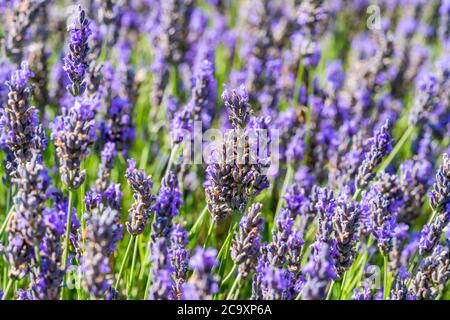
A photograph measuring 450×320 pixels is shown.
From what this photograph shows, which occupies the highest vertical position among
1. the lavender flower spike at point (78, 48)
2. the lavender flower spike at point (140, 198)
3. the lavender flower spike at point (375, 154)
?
the lavender flower spike at point (78, 48)

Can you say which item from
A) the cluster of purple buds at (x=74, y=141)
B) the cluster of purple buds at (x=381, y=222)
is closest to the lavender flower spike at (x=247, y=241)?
the cluster of purple buds at (x=381, y=222)

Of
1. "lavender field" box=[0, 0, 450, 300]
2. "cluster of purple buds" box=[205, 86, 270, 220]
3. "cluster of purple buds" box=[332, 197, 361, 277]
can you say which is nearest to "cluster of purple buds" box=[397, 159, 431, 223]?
"lavender field" box=[0, 0, 450, 300]

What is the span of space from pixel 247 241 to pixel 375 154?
0.70m

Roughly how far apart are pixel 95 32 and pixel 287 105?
1448mm

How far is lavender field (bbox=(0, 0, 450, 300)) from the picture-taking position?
2.02 m

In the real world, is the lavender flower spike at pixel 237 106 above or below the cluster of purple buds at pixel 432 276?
above

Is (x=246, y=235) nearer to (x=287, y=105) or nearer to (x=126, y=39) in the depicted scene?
(x=287, y=105)

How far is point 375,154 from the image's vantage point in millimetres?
2541

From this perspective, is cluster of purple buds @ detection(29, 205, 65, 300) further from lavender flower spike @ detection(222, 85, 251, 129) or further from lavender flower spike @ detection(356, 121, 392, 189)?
lavender flower spike @ detection(356, 121, 392, 189)

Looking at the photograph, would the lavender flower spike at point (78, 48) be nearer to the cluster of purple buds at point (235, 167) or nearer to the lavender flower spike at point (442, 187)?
the cluster of purple buds at point (235, 167)

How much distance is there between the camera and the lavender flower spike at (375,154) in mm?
2490

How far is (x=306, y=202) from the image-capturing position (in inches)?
106

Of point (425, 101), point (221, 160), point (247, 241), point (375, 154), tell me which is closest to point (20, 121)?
point (221, 160)

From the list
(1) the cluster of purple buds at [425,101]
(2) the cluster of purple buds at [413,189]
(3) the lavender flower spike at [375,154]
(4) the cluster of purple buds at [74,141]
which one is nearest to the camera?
(4) the cluster of purple buds at [74,141]
